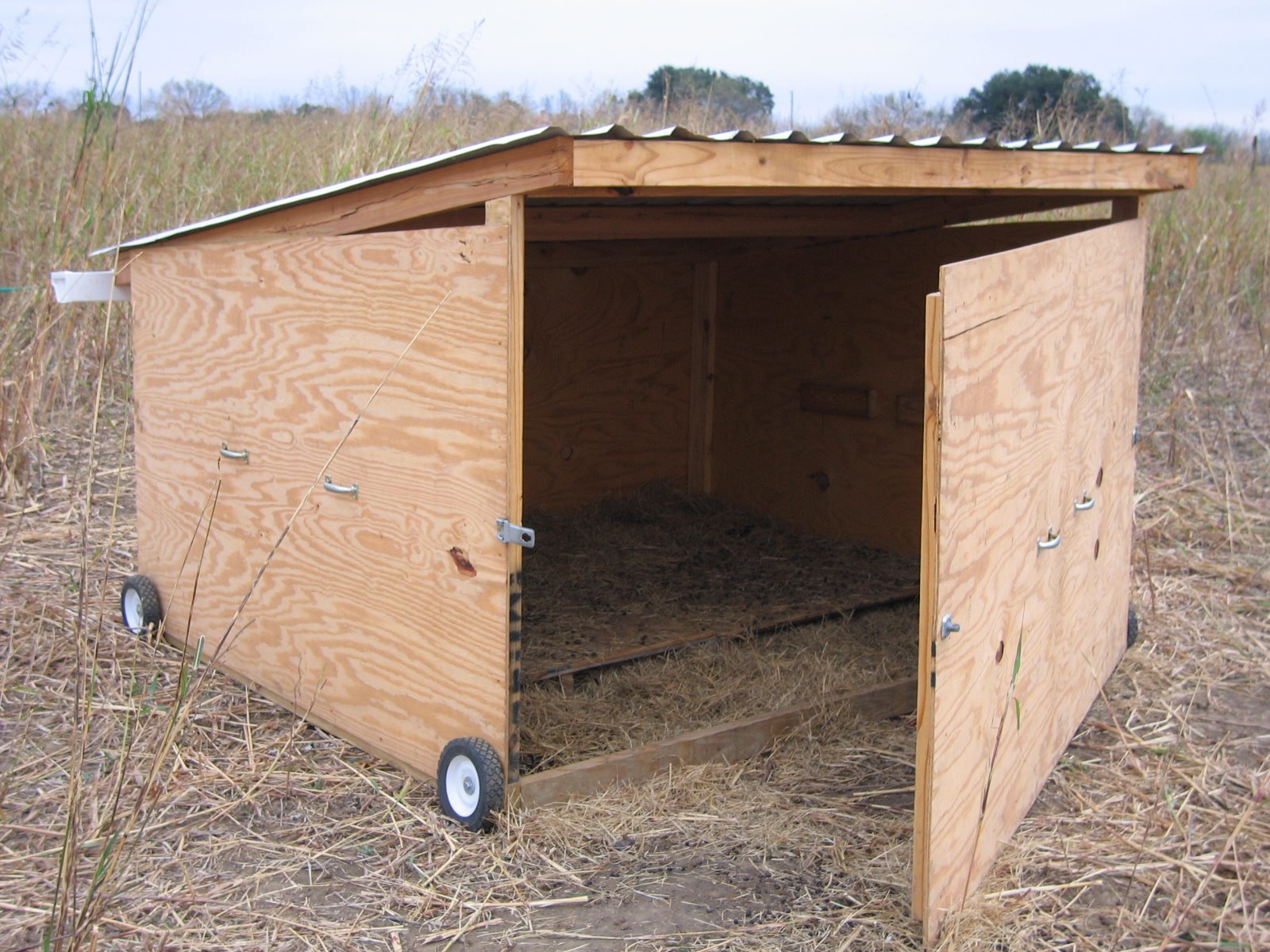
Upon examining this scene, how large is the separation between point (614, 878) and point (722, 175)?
1662mm

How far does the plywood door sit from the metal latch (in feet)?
0.12

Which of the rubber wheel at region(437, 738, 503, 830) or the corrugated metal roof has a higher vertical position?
the corrugated metal roof

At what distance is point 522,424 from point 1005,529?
181cm

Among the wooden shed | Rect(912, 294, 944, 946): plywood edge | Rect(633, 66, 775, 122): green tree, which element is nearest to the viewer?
Rect(912, 294, 944, 946): plywood edge

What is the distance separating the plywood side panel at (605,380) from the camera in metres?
5.64

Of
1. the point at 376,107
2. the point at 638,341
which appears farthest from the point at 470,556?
the point at 376,107

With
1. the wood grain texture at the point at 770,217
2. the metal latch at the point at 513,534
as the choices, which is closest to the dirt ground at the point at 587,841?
the metal latch at the point at 513,534

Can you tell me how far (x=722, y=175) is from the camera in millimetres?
2785

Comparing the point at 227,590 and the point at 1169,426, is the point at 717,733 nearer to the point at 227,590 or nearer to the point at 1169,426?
the point at 227,590

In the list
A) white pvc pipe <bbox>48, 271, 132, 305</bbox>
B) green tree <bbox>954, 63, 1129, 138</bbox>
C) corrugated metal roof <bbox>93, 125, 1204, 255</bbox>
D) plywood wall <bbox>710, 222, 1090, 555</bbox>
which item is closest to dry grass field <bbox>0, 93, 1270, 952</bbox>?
white pvc pipe <bbox>48, 271, 132, 305</bbox>

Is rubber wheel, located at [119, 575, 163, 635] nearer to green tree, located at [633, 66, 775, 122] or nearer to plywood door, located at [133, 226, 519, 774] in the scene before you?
plywood door, located at [133, 226, 519, 774]

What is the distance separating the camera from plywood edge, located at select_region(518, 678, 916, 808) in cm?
319

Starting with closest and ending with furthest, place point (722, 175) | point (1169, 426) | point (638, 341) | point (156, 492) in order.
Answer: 1. point (722, 175)
2. point (156, 492)
3. point (638, 341)
4. point (1169, 426)

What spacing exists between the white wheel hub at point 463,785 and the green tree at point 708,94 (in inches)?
246
